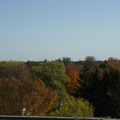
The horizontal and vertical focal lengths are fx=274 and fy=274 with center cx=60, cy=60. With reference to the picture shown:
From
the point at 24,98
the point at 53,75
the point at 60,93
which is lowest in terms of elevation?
the point at 60,93

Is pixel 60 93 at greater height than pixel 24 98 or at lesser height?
lesser

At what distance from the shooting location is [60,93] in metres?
45.3

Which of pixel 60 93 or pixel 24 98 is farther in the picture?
pixel 60 93

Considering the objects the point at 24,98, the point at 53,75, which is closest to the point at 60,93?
the point at 53,75

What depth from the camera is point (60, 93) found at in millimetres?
45281

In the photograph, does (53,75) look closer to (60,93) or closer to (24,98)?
(60,93)

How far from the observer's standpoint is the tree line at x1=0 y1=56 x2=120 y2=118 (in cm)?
2733

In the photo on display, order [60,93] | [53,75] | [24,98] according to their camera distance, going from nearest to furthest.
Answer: [24,98] < [60,93] < [53,75]

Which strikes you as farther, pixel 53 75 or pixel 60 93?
pixel 53 75

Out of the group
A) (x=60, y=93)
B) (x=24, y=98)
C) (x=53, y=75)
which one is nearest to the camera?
(x=24, y=98)

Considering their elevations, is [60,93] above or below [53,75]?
below

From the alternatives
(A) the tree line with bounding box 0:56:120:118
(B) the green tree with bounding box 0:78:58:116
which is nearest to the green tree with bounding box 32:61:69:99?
(A) the tree line with bounding box 0:56:120:118

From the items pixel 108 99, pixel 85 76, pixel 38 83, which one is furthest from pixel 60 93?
pixel 38 83

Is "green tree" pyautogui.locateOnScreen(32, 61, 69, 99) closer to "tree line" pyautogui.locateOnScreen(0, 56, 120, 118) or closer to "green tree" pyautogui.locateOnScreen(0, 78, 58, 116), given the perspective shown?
"tree line" pyautogui.locateOnScreen(0, 56, 120, 118)
